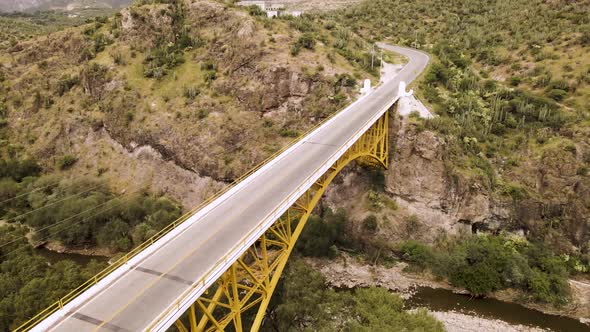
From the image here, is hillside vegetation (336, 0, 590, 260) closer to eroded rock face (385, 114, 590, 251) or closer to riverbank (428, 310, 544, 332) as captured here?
eroded rock face (385, 114, 590, 251)

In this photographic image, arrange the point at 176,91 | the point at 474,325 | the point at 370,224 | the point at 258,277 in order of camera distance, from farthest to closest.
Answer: the point at 176,91, the point at 370,224, the point at 474,325, the point at 258,277

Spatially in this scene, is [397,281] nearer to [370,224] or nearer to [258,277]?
→ [370,224]

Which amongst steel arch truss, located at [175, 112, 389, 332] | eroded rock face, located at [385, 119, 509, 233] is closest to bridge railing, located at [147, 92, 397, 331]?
steel arch truss, located at [175, 112, 389, 332]

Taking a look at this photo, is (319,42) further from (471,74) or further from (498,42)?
(498,42)

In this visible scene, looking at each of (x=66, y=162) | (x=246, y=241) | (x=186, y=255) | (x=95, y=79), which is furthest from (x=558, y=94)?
(x=66, y=162)

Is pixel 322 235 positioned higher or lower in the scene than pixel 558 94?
lower
